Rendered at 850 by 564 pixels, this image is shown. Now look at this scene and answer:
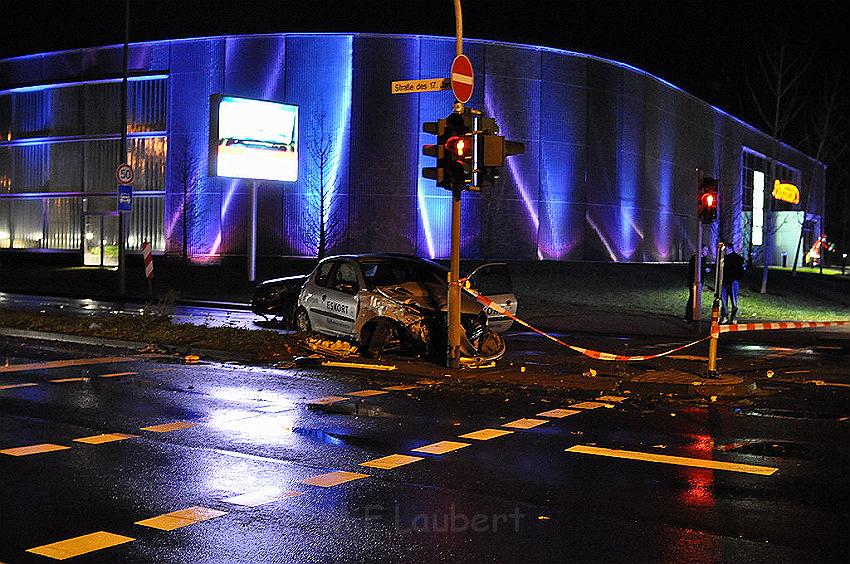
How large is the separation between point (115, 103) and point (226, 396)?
4028cm

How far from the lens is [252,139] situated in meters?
37.1

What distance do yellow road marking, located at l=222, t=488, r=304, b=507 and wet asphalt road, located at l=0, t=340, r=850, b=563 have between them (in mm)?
22

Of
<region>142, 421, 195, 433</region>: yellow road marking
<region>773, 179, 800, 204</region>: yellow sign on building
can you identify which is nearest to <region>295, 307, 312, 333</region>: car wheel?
<region>142, 421, 195, 433</region>: yellow road marking

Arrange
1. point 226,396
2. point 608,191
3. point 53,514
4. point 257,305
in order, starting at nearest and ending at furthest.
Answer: point 53,514, point 226,396, point 257,305, point 608,191

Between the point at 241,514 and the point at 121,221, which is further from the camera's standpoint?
the point at 121,221

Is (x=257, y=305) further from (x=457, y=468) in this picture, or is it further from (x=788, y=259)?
(x=788, y=259)

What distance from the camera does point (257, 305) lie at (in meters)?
21.9

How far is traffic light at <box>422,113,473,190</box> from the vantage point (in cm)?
1392

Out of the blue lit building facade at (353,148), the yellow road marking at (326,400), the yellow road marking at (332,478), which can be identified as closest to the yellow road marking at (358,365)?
the yellow road marking at (326,400)

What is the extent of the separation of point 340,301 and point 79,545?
10.4m

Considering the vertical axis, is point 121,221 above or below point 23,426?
above

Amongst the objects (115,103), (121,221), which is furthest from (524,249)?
(115,103)

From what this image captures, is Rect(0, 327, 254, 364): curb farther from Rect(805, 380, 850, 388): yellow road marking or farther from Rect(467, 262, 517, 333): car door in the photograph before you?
Rect(805, 380, 850, 388): yellow road marking

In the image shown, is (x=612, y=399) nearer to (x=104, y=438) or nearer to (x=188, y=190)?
(x=104, y=438)
